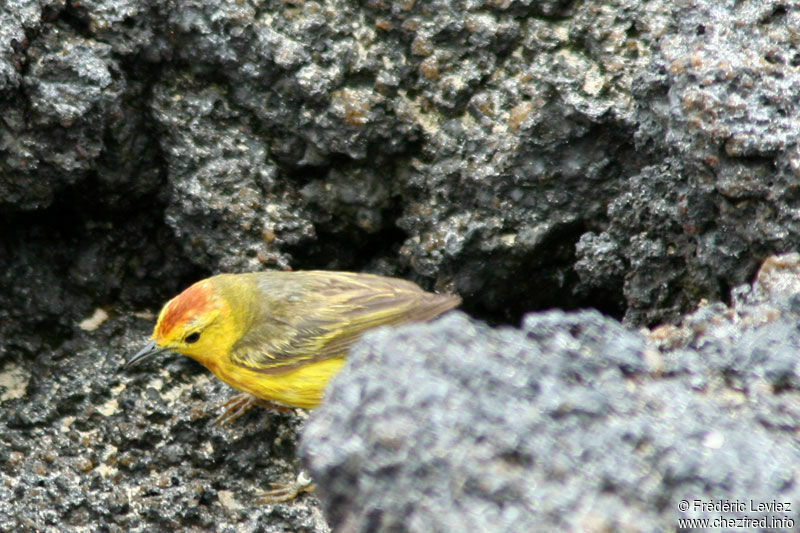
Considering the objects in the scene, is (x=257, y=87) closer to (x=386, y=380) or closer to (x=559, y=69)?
(x=559, y=69)

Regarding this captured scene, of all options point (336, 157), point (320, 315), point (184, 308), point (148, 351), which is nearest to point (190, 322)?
point (184, 308)

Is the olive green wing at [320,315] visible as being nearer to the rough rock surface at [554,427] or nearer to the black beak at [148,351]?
the black beak at [148,351]

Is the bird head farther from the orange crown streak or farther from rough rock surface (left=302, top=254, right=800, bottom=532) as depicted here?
rough rock surface (left=302, top=254, right=800, bottom=532)

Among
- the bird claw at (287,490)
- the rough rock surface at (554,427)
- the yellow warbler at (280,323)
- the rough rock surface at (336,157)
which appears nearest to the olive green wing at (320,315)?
the yellow warbler at (280,323)

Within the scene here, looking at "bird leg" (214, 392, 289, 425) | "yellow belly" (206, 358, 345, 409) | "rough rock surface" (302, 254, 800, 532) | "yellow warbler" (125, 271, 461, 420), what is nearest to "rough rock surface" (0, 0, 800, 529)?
"bird leg" (214, 392, 289, 425)

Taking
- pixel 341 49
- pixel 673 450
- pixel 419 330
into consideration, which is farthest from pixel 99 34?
pixel 673 450
